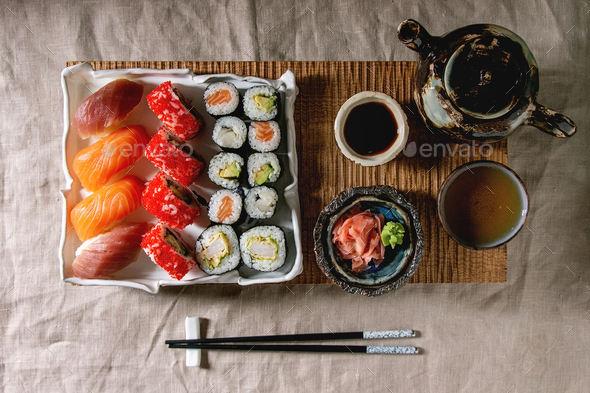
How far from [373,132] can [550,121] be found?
459 mm

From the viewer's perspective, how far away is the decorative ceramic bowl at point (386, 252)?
1.12 meters

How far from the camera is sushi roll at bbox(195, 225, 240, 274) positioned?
1.27 m

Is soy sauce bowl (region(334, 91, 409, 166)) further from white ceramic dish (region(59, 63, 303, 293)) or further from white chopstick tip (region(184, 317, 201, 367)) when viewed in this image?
white chopstick tip (region(184, 317, 201, 367))

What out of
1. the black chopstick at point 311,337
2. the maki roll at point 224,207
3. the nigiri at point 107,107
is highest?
the nigiri at point 107,107

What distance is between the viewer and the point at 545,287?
152 centimetres

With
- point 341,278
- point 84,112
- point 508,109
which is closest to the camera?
point 508,109

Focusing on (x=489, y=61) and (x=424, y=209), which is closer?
(x=489, y=61)

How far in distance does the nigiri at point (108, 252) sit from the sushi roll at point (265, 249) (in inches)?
14.2

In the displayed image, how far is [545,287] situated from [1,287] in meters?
2.16

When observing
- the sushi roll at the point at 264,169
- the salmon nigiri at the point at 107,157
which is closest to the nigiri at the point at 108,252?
the salmon nigiri at the point at 107,157

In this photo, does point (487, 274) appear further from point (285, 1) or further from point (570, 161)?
point (285, 1)

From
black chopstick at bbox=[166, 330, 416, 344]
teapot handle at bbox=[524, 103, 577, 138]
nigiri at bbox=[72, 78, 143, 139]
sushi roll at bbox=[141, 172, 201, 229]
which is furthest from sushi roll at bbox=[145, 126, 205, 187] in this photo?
teapot handle at bbox=[524, 103, 577, 138]

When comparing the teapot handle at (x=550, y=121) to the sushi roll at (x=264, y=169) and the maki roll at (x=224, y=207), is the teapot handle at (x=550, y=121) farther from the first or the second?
the maki roll at (x=224, y=207)

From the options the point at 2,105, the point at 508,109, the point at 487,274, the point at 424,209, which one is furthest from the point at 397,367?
the point at 2,105
